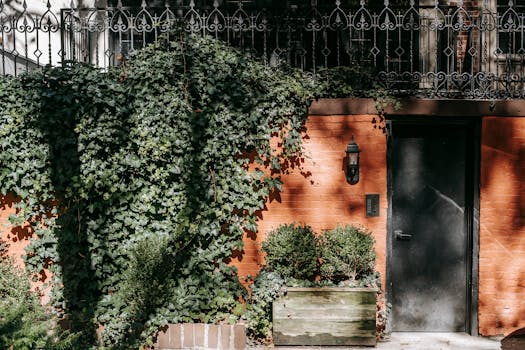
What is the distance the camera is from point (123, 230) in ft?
20.2

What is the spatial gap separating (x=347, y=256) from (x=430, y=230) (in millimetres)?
1343

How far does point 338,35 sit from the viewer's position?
7.22 metres

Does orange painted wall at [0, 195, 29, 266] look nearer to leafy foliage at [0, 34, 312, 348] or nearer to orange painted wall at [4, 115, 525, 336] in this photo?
orange painted wall at [4, 115, 525, 336]

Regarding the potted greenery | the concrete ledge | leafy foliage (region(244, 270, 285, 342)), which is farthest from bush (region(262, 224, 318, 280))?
the concrete ledge

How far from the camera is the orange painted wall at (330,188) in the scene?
20.7 feet

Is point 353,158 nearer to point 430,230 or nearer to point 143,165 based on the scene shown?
point 430,230

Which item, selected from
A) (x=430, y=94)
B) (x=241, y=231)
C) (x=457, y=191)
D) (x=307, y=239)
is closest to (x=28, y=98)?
(x=241, y=231)

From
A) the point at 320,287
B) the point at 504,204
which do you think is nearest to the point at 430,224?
the point at 504,204

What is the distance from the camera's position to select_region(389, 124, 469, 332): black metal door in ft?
21.2

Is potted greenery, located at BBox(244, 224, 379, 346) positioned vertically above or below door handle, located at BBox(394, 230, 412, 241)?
below

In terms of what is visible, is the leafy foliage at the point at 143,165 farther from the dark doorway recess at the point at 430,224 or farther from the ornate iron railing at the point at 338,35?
the dark doorway recess at the point at 430,224

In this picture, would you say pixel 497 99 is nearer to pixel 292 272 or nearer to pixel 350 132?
pixel 350 132

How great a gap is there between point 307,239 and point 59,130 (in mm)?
3293

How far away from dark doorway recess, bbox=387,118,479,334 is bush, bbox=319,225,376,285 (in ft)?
2.16
